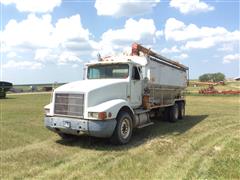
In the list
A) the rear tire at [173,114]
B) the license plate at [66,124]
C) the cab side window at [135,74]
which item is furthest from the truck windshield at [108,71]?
the rear tire at [173,114]

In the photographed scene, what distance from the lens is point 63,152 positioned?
8.13 m

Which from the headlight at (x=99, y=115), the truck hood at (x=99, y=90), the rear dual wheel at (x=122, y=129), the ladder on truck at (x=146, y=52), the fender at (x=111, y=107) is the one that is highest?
the ladder on truck at (x=146, y=52)

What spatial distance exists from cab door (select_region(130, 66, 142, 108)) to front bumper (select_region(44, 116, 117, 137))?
1907 mm

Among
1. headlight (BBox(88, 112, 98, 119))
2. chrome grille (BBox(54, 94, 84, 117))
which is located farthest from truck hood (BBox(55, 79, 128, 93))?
headlight (BBox(88, 112, 98, 119))

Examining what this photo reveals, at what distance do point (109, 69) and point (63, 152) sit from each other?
11.4 feet

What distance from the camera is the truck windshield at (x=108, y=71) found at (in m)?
Answer: 10.2

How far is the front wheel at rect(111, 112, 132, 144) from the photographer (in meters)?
8.92

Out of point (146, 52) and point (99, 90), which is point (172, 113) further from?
point (99, 90)

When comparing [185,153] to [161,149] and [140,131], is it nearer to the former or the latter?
[161,149]

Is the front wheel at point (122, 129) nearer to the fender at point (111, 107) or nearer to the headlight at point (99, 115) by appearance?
the fender at point (111, 107)

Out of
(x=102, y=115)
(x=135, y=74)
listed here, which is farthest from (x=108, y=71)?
(x=102, y=115)

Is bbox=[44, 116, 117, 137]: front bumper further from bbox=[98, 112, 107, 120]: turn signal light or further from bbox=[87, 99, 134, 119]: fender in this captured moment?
bbox=[87, 99, 134, 119]: fender

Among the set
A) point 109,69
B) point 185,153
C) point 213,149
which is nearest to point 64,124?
point 109,69

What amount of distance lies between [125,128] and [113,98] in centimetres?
99
